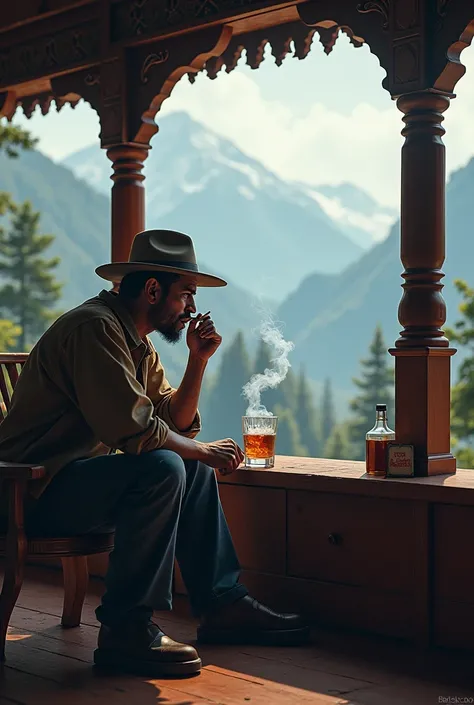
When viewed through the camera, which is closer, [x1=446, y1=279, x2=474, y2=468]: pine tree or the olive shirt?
the olive shirt

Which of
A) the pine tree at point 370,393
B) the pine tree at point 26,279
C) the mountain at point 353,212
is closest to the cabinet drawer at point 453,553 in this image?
the pine tree at point 26,279

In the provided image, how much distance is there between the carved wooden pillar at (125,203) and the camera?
4.45 metres

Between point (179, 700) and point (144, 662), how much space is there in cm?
24

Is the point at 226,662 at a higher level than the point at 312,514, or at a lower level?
lower

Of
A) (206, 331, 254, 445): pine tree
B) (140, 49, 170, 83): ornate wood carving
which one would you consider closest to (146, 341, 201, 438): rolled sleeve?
(140, 49, 170, 83): ornate wood carving

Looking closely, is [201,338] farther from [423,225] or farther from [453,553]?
[453,553]

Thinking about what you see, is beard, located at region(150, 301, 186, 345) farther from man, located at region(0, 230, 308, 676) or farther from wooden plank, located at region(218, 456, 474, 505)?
wooden plank, located at region(218, 456, 474, 505)

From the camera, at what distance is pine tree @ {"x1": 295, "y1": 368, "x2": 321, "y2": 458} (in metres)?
57.4

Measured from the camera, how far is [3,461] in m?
2.96

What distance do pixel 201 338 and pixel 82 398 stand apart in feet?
1.85

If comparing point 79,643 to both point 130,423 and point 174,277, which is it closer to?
point 130,423

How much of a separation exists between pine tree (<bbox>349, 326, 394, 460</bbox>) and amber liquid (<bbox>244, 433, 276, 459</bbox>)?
136 ft

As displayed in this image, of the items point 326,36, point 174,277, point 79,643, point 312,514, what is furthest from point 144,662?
point 326,36

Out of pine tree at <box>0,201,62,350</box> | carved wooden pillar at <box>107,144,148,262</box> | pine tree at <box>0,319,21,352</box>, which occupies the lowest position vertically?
carved wooden pillar at <box>107,144,148,262</box>
